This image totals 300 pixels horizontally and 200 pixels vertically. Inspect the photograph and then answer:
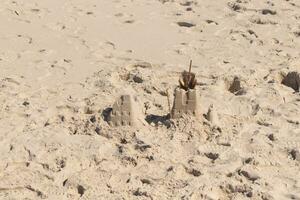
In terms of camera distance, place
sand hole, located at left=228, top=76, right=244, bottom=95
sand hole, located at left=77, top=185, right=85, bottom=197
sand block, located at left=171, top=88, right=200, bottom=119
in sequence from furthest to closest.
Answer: sand hole, located at left=228, top=76, right=244, bottom=95
sand block, located at left=171, top=88, right=200, bottom=119
sand hole, located at left=77, top=185, right=85, bottom=197

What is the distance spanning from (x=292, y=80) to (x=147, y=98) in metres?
1.43

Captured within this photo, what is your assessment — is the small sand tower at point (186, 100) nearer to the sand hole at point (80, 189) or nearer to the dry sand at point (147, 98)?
the dry sand at point (147, 98)

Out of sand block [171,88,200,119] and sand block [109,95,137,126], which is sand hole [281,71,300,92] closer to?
sand block [171,88,200,119]

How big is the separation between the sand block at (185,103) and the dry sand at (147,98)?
0.23 feet

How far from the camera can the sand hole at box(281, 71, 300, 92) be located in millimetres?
5391

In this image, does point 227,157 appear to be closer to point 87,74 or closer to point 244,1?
→ point 87,74

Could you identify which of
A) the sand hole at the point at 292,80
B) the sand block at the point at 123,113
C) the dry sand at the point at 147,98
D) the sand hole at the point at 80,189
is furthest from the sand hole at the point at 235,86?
the sand hole at the point at 80,189

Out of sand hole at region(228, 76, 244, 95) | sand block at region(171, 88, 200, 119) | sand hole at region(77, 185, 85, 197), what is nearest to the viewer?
sand hole at region(77, 185, 85, 197)

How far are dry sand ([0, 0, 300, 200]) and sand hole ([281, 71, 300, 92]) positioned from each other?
0.40 feet

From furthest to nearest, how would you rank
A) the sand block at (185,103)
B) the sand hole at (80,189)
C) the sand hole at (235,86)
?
1. the sand hole at (235,86)
2. the sand block at (185,103)
3. the sand hole at (80,189)

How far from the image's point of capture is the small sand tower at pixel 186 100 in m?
4.43

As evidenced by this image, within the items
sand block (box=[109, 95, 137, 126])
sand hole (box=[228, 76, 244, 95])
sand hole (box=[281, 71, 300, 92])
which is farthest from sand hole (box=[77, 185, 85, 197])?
sand hole (box=[281, 71, 300, 92])

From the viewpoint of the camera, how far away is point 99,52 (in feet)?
20.6

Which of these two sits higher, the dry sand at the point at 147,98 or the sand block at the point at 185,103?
the sand block at the point at 185,103
